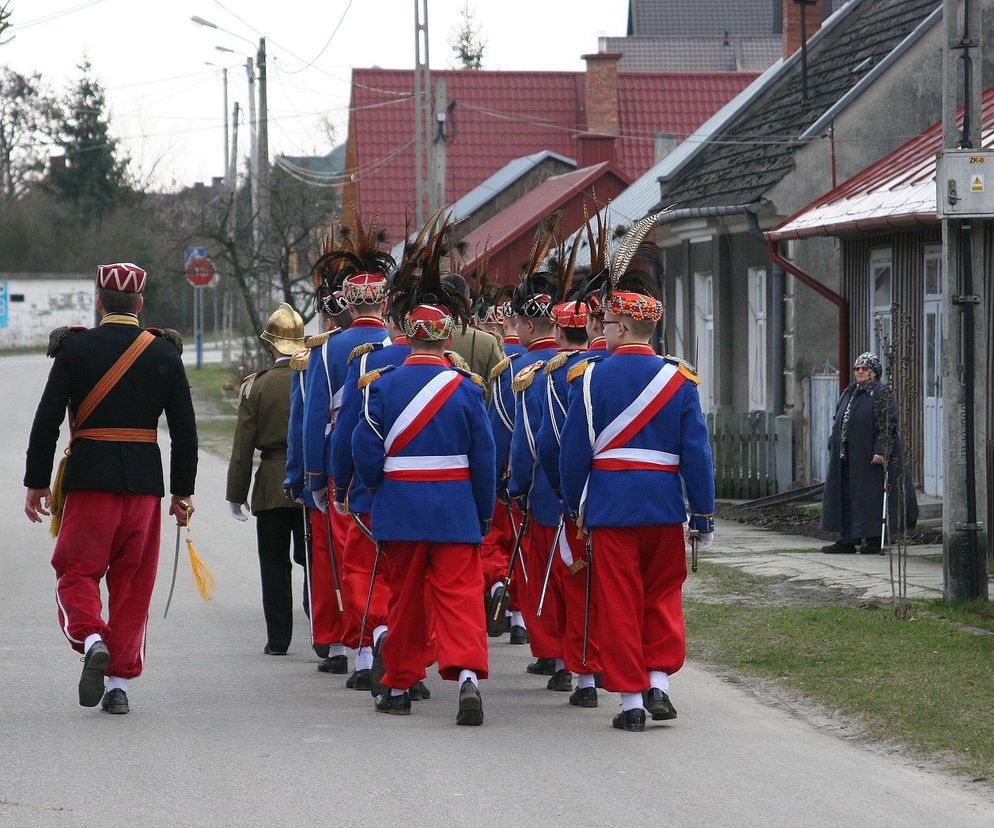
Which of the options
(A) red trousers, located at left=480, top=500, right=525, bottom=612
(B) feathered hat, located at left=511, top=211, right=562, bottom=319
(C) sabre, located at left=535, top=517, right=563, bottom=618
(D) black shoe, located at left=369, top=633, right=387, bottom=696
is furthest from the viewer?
(A) red trousers, located at left=480, top=500, right=525, bottom=612

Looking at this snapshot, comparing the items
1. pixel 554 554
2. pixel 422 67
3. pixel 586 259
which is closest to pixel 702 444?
pixel 554 554

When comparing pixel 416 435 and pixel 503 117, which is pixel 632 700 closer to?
pixel 416 435

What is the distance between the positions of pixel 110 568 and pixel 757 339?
1472 cm

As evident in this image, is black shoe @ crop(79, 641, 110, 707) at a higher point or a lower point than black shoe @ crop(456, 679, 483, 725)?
higher

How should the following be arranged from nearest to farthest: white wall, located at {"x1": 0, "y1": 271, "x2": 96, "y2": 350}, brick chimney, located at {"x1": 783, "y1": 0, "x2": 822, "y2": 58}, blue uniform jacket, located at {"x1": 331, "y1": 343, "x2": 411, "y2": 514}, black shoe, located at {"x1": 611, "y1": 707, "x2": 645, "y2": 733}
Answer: black shoe, located at {"x1": 611, "y1": 707, "x2": 645, "y2": 733} < blue uniform jacket, located at {"x1": 331, "y1": 343, "x2": 411, "y2": 514} < brick chimney, located at {"x1": 783, "y1": 0, "x2": 822, "y2": 58} < white wall, located at {"x1": 0, "y1": 271, "x2": 96, "y2": 350}

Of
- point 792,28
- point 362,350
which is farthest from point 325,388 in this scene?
point 792,28

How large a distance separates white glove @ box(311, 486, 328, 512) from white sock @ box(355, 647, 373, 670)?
2.52ft

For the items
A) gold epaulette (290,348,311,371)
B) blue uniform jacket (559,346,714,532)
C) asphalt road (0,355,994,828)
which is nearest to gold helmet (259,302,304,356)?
gold epaulette (290,348,311,371)

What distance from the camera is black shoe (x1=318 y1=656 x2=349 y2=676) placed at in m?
8.92

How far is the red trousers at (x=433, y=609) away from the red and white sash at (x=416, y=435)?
320mm

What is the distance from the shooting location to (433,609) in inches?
305

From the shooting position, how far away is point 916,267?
52.3 ft

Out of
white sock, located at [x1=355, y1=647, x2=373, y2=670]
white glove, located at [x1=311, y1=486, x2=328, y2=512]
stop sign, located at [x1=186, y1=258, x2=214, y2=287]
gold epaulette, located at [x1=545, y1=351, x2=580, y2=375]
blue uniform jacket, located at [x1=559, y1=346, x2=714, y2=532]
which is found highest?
stop sign, located at [x1=186, y1=258, x2=214, y2=287]

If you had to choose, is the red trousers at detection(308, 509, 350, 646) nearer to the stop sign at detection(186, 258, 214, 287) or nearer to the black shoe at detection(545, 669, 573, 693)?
the black shoe at detection(545, 669, 573, 693)
